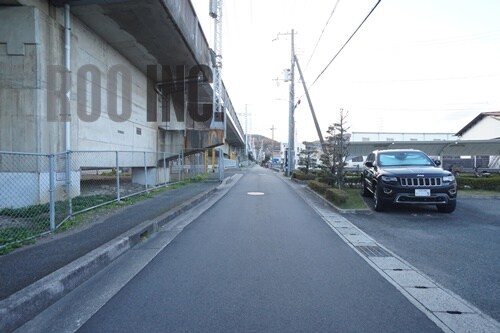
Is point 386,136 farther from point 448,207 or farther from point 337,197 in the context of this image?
point 448,207

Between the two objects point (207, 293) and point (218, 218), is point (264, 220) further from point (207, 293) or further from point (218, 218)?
point (207, 293)

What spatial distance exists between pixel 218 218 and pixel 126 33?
23.3ft

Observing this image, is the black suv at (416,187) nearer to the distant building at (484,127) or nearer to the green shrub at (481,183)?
the green shrub at (481,183)

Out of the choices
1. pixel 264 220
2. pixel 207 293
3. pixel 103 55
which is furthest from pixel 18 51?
pixel 207 293

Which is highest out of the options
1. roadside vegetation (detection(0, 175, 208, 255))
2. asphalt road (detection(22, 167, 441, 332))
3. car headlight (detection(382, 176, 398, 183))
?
car headlight (detection(382, 176, 398, 183))

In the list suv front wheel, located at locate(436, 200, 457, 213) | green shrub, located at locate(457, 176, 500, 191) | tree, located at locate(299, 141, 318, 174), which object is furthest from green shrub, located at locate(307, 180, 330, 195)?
tree, located at locate(299, 141, 318, 174)

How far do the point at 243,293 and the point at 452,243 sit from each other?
418cm

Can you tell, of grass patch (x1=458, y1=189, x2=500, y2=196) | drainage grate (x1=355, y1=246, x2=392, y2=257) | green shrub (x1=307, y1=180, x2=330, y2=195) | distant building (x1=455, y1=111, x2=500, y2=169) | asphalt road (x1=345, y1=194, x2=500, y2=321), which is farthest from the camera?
distant building (x1=455, y1=111, x2=500, y2=169)

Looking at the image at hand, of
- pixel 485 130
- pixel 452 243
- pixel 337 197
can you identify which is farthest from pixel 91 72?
pixel 485 130

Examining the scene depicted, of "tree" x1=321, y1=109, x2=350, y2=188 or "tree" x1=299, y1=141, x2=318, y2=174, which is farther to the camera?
"tree" x1=299, y1=141, x2=318, y2=174

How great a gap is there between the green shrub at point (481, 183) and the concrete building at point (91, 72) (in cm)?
1262

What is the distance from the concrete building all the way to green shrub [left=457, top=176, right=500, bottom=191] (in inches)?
497

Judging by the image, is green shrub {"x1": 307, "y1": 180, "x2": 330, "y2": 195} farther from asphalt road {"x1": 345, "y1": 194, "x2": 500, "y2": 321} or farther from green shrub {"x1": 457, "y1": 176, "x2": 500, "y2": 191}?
green shrub {"x1": 457, "y1": 176, "x2": 500, "y2": 191}

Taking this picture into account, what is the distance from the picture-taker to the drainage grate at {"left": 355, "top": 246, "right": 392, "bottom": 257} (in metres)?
5.09
